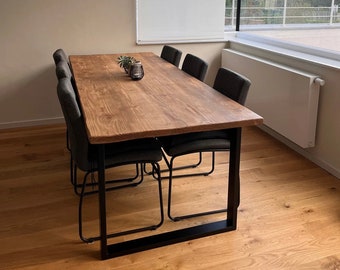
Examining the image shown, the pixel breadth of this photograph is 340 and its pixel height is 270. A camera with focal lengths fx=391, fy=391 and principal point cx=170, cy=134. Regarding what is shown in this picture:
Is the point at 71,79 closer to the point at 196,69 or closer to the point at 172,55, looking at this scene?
the point at 196,69

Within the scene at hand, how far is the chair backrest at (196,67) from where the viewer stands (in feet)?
10.4

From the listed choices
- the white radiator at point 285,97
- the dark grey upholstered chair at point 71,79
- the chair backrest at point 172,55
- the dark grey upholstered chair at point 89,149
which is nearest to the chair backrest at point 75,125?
the dark grey upholstered chair at point 89,149

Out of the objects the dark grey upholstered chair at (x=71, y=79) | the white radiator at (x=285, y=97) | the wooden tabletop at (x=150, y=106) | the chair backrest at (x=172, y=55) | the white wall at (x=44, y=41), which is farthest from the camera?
the white wall at (x=44, y=41)

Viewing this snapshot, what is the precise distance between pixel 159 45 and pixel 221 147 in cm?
236

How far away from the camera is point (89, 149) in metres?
2.34

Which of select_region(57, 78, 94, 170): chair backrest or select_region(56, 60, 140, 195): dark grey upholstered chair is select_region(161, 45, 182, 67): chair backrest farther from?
select_region(57, 78, 94, 170): chair backrest

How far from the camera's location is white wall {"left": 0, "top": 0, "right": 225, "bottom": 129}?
13.1 ft

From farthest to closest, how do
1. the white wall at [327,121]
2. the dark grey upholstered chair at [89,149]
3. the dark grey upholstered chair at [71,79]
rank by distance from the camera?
the white wall at [327,121]
the dark grey upholstered chair at [71,79]
the dark grey upholstered chair at [89,149]

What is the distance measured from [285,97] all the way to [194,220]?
5.21 feet

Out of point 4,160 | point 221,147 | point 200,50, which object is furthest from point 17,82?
point 221,147

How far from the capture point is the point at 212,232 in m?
2.41

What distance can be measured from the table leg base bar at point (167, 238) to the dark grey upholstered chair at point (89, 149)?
0.37 feet

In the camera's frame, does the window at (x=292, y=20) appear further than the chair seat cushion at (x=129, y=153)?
Yes

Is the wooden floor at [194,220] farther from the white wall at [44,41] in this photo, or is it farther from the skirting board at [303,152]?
the white wall at [44,41]
